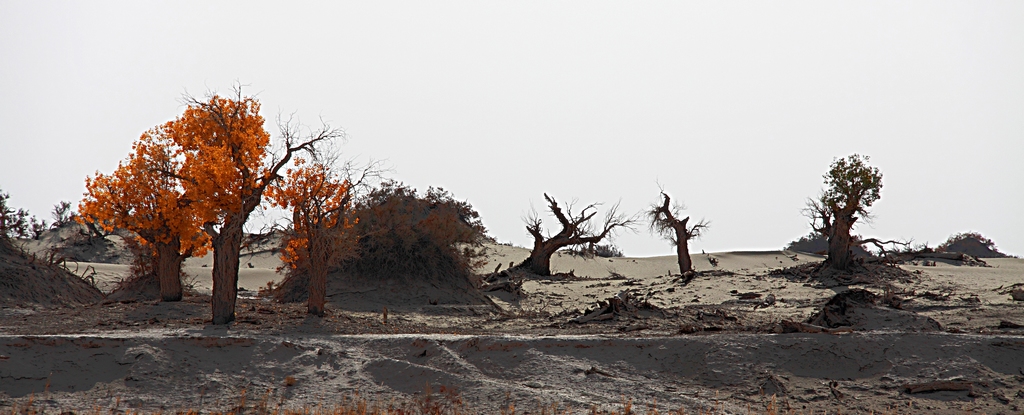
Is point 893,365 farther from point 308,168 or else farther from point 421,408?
point 308,168

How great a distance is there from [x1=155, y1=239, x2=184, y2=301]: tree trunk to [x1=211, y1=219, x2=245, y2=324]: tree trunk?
3853mm

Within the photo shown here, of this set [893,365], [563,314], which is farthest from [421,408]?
[563,314]

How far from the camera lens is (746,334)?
1077 centimetres

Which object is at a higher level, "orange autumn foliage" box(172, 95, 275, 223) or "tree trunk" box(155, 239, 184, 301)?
"orange autumn foliage" box(172, 95, 275, 223)

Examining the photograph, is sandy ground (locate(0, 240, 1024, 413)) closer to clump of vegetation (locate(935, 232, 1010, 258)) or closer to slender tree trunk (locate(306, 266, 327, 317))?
slender tree trunk (locate(306, 266, 327, 317))

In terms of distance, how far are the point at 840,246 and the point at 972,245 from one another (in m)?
32.2

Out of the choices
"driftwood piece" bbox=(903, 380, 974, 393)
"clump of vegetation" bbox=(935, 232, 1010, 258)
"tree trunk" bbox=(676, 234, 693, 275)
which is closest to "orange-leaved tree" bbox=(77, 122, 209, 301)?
"driftwood piece" bbox=(903, 380, 974, 393)

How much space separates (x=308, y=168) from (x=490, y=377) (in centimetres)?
755

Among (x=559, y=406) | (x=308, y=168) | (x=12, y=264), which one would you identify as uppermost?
(x=308, y=168)

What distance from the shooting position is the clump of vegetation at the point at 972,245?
45.5 metres

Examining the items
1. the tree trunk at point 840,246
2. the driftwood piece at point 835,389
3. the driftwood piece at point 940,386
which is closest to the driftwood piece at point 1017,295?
the tree trunk at point 840,246

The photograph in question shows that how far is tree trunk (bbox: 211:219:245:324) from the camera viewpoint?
1266 centimetres

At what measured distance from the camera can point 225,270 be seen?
13.0 m

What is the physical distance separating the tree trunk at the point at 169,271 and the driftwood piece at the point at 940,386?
14.4 metres
